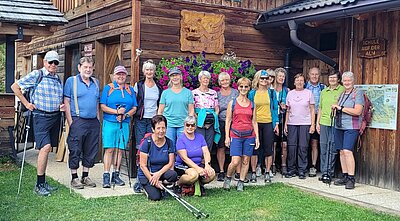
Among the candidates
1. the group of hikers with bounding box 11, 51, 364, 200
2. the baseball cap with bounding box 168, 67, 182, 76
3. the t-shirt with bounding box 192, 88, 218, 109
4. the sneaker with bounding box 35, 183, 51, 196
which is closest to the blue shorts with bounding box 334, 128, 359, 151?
the group of hikers with bounding box 11, 51, 364, 200

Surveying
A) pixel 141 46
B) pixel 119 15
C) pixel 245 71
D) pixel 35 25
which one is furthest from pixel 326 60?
pixel 35 25

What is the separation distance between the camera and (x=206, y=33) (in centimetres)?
753

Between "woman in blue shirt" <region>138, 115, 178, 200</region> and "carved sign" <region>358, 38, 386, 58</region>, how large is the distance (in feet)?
10.7

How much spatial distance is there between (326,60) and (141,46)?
9.56 feet

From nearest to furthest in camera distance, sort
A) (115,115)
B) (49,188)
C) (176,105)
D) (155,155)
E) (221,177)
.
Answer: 1. (155,155)
2. (49,188)
3. (115,115)
4. (176,105)
5. (221,177)

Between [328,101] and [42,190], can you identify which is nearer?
[42,190]

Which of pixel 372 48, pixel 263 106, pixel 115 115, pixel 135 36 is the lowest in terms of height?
pixel 115 115

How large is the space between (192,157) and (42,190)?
1.86 metres

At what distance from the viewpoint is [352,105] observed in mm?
6305

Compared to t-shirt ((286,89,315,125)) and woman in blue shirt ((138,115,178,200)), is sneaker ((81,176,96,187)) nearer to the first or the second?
woman in blue shirt ((138,115,178,200))

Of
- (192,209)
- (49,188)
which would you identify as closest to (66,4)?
(49,188)

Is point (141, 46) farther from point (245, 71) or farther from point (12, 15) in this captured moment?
point (12, 15)

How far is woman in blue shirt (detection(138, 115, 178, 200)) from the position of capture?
5.33m

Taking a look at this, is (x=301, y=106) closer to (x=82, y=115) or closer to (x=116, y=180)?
(x=116, y=180)
